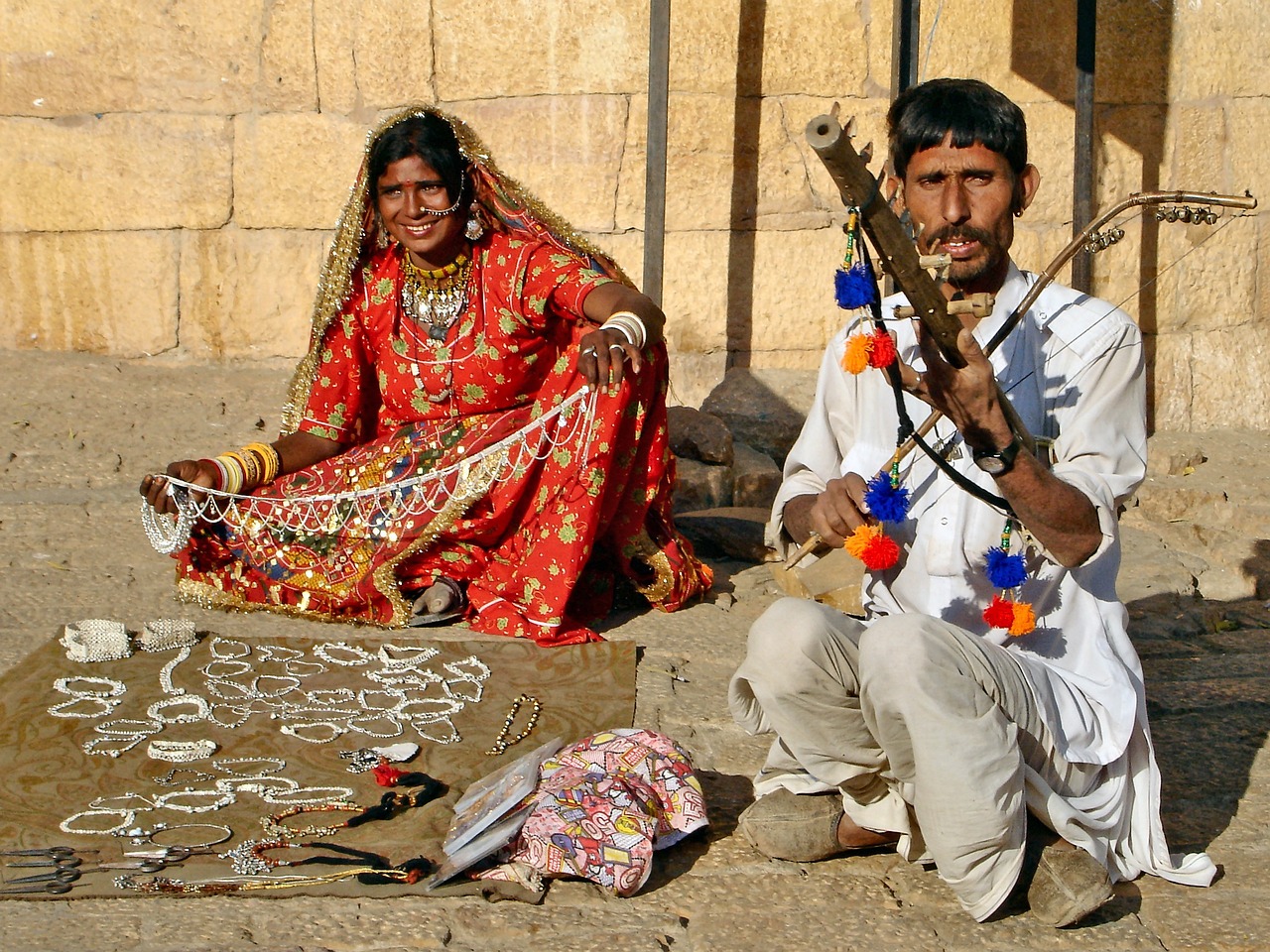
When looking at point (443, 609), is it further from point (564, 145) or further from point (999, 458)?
point (564, 145)

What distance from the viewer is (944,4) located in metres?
6.91

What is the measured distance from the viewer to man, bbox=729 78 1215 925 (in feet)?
8.42

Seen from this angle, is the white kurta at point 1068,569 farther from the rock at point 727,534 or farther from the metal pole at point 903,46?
the metal pole at point 903,46

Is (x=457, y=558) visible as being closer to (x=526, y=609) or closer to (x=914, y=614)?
(x=526, y=609)

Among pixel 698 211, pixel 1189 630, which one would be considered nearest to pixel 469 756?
pixel 1189 630

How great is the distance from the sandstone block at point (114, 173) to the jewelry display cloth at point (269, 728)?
3.56 m

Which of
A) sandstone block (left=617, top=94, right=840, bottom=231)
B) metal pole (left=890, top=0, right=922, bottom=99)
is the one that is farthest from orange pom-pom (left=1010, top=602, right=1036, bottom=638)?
sandstone block (left=617, top=94, right=840, bottom=231)

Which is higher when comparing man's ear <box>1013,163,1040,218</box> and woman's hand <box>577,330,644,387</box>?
man's ear <box>1013,163,1040,218</box>

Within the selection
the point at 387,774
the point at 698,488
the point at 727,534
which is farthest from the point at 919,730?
the point at 698,488

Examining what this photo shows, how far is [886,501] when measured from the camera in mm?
2623

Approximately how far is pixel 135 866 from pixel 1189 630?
3.53 meters

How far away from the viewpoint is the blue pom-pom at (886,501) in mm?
2623

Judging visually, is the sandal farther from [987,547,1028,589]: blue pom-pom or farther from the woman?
[987,547,1028,589]: blue pom-pom

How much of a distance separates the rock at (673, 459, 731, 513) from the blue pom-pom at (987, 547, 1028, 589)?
11.5ft
